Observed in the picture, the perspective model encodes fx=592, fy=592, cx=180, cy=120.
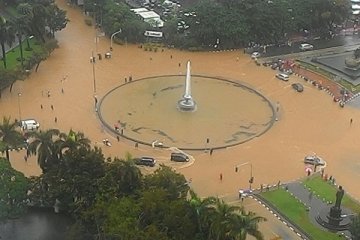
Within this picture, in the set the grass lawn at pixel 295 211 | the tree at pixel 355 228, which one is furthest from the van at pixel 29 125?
the tree at pixel 355 228

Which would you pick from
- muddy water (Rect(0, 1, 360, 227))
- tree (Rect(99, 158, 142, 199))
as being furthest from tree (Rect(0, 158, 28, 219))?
muddy water (Rect(0, 1, 360, 227))

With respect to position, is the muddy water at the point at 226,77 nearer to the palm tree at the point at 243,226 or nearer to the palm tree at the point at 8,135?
the palm tree at the point at 8,135

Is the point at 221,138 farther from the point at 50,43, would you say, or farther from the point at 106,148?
the point at 50,43

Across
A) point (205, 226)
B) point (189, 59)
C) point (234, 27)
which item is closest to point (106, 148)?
point (205, 226)

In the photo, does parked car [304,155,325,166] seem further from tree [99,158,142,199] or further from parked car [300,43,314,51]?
parked car [300,43,314,51]

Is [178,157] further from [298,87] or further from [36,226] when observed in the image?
[298,87]
